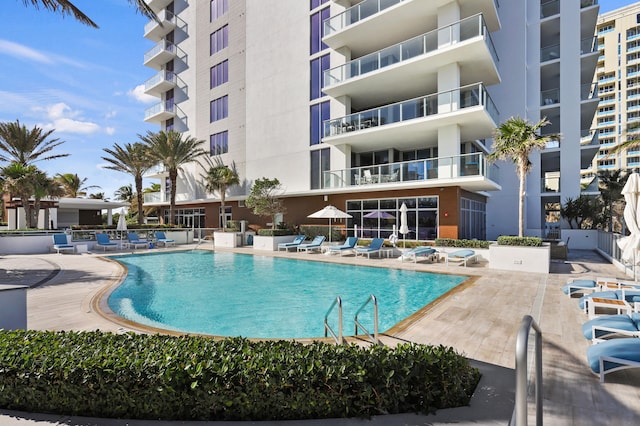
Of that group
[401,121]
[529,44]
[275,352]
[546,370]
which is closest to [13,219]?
[401,121]

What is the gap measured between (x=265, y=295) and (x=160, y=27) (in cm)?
3830

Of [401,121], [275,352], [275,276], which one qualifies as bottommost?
[275,276]

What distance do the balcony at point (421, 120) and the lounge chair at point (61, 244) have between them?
687 inches

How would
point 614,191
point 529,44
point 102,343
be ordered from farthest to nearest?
1. point 529,44
2. point 614,191
3. point 102,343

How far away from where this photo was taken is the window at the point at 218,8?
29.9m

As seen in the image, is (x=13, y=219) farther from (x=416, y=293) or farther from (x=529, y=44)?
(x=529, y=44)

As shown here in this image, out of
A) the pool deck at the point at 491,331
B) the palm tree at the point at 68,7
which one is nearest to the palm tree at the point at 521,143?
the pool deck at the point at 491,331

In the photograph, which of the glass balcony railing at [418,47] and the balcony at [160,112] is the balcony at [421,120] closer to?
the glass balcony railing at [418,47]

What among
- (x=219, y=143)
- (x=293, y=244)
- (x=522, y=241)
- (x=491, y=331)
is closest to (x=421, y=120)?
(x=522, y=241)

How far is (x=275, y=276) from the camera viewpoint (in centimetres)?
1311

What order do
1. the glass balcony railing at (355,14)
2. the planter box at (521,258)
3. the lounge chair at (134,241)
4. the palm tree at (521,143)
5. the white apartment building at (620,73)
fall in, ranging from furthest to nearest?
the white apartment building at (620,73)
the lounge chair at (134,241)
the glass balcony railing at (355,14)
the palm tree at (521,143)
the planter box at (521,258)

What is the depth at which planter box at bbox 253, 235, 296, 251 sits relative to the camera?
21.7 metres

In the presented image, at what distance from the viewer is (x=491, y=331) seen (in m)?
5.81

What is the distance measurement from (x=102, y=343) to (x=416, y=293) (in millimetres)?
A: 8558
